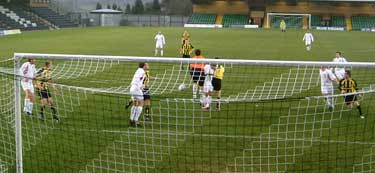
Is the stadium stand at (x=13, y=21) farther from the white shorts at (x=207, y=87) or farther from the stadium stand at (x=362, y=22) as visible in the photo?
the white shorts at (x=207, y=87)

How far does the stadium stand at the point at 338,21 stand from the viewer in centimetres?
7919

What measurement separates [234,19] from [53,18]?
26725 millimetres

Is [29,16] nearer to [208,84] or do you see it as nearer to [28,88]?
[208,84]

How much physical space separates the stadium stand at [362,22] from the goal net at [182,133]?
63773 millimetres

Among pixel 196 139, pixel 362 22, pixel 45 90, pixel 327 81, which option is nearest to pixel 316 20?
pixel 362 22

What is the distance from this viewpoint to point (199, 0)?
3327 inches

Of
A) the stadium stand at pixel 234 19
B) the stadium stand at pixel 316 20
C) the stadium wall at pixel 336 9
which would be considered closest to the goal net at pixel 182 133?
the stadium stand at pixel 234 19

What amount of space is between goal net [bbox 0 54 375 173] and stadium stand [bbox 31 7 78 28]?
198ft

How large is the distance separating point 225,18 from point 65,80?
2520 inches

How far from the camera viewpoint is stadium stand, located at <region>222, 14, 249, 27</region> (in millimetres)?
80381

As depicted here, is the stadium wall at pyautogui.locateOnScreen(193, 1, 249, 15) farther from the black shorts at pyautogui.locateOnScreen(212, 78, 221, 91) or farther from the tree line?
the black shorts at pyautogui.locateOnScreen(212, 78, 221, 91)

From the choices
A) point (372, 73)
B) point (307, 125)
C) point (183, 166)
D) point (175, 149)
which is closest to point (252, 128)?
point (307, 125)

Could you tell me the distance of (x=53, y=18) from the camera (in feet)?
250

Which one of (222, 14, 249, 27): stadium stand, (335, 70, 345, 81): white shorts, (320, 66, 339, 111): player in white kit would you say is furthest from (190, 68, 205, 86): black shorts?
(222, 14, 249, 27): stadium stand
